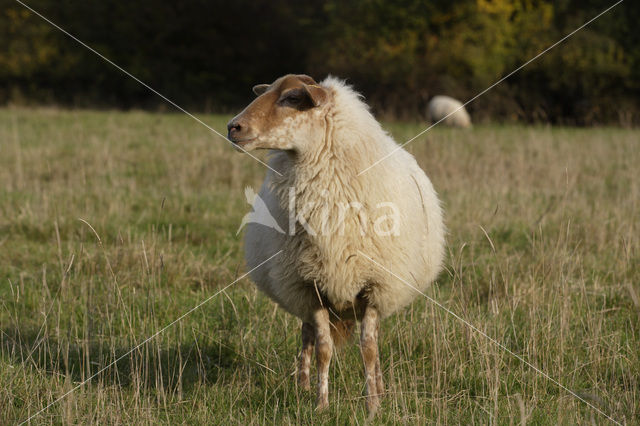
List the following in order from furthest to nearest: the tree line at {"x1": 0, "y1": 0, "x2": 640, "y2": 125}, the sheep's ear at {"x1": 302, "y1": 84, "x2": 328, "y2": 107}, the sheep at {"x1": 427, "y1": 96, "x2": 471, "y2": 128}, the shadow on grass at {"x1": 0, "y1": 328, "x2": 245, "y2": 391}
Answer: the tree line at {"x1": 0, "y1": 0, "x2": 640, "y2": 125} < the sheep at {"x1": 427, "y1": 96, "x2": 471, "y2": 128} < the shadow on grass at {"x1": 0, "y1": 328, "x2": 245, "y2": 391} < the sheep's ear at {"x1": 302, "y1": 84, "x2": 328, "y2": 107}

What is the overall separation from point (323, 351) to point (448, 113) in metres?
18.7

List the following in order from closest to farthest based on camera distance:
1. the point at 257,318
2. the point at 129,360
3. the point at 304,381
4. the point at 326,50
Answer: the point at 304,381, the point at 129,360, the point at 257,318, the point at 326,50

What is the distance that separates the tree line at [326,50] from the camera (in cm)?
2595

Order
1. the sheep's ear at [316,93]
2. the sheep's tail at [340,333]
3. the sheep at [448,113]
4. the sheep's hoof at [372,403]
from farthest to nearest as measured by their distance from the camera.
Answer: the sheep at [448,113] < the sheep's tail at [340,333] < the sheep's ear at [316,93] < the sheep's hoof at [372,403]

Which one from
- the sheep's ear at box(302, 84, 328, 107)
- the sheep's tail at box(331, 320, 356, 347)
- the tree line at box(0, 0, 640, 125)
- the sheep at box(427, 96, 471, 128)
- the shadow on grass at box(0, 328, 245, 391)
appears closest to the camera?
the sheep's ear at box(302, 84, 328, 107)

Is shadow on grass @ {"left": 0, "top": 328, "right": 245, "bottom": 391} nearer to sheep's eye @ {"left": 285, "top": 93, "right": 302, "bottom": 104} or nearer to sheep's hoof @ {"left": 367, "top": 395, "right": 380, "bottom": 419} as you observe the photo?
sheep's hoof @ {"left": 367, "top": 395, "right": 380, "bottom": 419}

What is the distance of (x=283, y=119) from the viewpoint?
3.87 metres

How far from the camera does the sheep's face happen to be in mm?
3795

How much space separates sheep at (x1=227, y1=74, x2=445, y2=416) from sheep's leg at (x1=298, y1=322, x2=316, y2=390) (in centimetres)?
23

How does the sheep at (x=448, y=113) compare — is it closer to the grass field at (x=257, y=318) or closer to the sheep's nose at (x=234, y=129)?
the grass field at (x=257, y=318)

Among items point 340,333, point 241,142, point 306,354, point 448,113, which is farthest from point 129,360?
point 448,113

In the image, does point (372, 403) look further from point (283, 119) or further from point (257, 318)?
point (283, 119)

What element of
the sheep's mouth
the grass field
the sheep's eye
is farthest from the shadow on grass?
the sheep's eye

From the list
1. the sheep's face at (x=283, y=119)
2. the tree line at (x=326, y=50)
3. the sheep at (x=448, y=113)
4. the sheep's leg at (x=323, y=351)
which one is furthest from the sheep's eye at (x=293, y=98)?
the tree line at (x=326, y=50)
